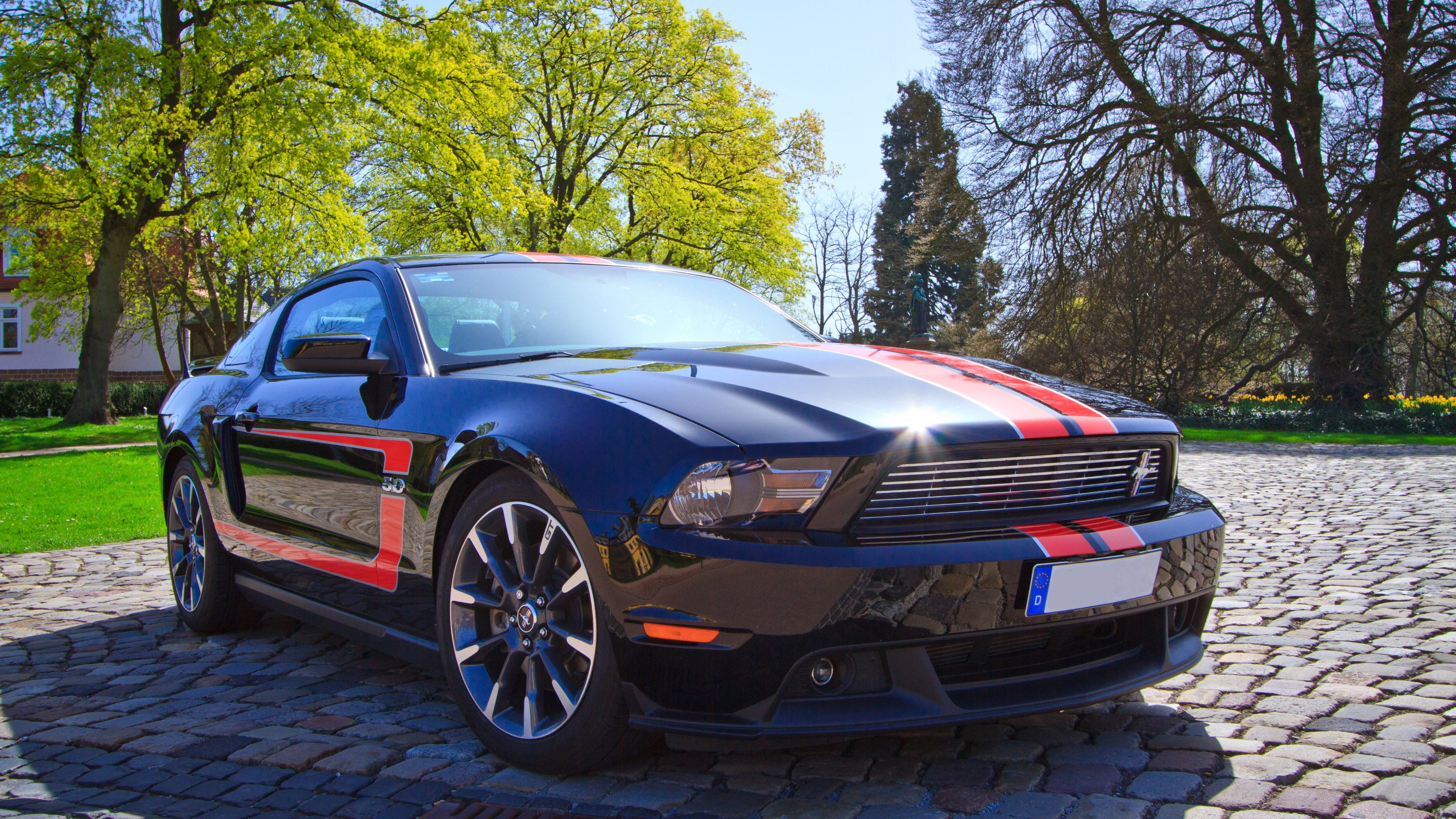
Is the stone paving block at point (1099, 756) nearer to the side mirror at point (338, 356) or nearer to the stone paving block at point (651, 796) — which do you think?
the stone paving block at point (651, 796)

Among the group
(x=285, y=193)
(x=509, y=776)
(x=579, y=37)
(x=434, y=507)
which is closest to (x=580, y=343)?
(x=434, y=507)

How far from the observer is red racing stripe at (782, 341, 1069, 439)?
8.31ft

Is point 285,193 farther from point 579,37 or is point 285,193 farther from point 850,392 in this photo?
point 850,392

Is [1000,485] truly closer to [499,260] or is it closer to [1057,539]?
[1057,539]

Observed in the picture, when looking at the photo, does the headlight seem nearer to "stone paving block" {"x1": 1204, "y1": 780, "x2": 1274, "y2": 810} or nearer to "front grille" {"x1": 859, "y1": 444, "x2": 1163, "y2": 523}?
"front grille" {"x1": 859, "y1": 444, "x2": 1163, "y2": 523}

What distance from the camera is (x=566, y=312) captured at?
12.1 ft

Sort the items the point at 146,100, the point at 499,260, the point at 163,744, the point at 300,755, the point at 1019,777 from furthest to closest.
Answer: the point at 146,100 → the point at 499,260 → the point at 163,744 → the point at 300,755 → the point at 1019,777

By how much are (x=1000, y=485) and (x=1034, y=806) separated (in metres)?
0.73

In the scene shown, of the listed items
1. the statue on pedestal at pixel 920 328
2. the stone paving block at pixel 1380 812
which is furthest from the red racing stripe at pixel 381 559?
the stone paving block at pixel 1380 812

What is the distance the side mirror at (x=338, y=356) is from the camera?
3.26 meters

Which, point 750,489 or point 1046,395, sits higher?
point 1046,395

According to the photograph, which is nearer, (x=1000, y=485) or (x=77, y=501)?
(x=1000, y=485)

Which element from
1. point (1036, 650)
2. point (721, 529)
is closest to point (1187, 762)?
point (1036, 650)

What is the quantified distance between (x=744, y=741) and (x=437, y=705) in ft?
5.07
